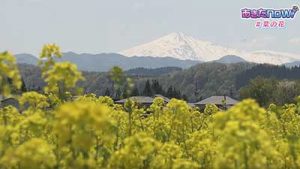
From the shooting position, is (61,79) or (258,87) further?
(258,87)

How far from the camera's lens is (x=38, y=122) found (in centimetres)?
938

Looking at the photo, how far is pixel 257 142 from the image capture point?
319 inches

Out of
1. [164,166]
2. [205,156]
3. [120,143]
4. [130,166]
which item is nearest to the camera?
[130,166]

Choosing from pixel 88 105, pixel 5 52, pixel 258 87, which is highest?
pixel 5 52

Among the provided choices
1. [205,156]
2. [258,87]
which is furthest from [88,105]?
[258,87]

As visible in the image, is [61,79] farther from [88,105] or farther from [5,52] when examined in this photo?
[88,105]

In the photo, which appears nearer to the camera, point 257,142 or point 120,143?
point 257,142

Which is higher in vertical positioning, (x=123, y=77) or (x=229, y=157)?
(x=123, y=77)

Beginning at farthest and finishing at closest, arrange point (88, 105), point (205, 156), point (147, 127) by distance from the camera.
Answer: point (147, 127)
point (205, 156)
point (88, 105)

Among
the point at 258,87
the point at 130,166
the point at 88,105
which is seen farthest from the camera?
the point at 258,87

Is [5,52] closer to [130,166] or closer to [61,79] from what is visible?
[61,79]

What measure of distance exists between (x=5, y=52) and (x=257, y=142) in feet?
14.2

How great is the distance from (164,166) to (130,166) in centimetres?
124

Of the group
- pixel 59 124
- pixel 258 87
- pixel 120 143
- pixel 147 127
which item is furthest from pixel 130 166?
pixel 258 87
